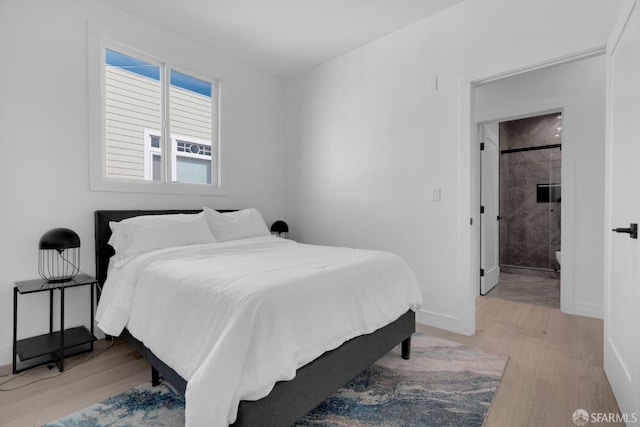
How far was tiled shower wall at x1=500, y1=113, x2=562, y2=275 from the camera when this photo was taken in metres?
5.18

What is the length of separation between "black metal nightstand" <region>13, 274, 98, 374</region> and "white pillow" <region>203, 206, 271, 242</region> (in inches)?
39.7

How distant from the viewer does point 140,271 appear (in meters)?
2.04

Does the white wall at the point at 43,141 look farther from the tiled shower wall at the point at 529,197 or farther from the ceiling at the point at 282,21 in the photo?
the tiled shower wall at the point at 529,197

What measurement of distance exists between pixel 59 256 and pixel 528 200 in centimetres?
634

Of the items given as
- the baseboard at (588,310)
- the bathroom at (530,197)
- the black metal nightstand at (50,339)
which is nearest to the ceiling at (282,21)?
the black metal nightstand at (50,339)

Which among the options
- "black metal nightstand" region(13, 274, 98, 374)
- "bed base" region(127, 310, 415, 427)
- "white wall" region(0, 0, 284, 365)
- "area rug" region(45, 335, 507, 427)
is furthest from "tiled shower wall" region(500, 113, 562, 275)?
"black metal nightstand" region(13, 274, 98, 374)

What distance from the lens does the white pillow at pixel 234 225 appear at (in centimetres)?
297

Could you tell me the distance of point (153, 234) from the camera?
2459 millimetres

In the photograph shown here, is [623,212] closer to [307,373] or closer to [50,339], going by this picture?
[307,373]

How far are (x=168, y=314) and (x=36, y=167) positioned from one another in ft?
5.70

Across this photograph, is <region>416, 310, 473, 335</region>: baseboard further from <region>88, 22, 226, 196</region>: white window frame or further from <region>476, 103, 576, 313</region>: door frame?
<region>88, 22, 226, 196</region>: white window frame

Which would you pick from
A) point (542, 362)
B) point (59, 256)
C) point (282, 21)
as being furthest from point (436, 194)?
point (59, 256)

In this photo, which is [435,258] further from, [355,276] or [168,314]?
[168,314]

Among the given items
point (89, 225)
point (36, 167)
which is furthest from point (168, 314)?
point (36, 167)
